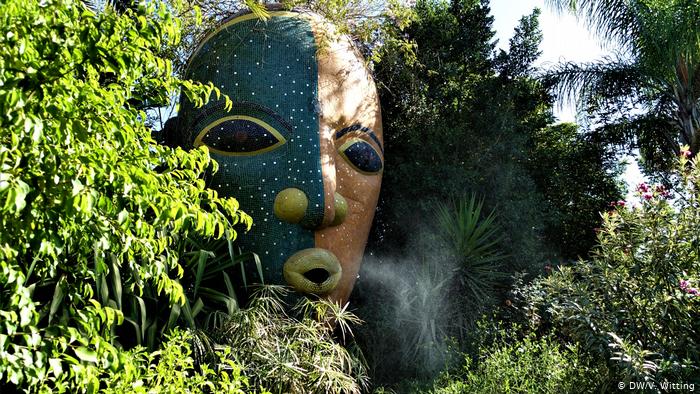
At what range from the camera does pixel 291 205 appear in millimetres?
7500

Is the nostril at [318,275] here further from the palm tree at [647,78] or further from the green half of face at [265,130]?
the palm tree at [647,78]

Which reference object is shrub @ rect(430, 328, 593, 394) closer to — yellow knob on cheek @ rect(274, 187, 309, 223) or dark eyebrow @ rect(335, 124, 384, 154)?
yellow knob on cheek @ rect(274, 187, 309, 223)

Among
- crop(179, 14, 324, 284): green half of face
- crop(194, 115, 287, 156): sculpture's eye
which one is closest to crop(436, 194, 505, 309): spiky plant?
crop(179, 14, 324, 284): green half of face

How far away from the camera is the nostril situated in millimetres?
7600

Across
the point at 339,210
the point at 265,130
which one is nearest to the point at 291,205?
the point at 339,210

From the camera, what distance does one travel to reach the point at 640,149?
513 inches

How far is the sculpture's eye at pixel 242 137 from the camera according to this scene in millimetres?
7723

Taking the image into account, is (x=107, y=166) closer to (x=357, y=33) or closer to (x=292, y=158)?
(x=292, y=158)

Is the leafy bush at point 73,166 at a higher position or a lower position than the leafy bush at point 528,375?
higher

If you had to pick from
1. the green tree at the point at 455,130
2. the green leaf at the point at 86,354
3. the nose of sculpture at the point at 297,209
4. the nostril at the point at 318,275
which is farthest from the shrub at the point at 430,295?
the green leaf at the point at 86,354

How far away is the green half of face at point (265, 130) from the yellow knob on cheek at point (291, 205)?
0.05 m

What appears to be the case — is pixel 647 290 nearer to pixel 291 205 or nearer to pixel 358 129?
pixel 291 205

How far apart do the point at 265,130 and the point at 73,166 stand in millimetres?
4108

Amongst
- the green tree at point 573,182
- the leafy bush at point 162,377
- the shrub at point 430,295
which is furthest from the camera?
the green tree at point 573,182
